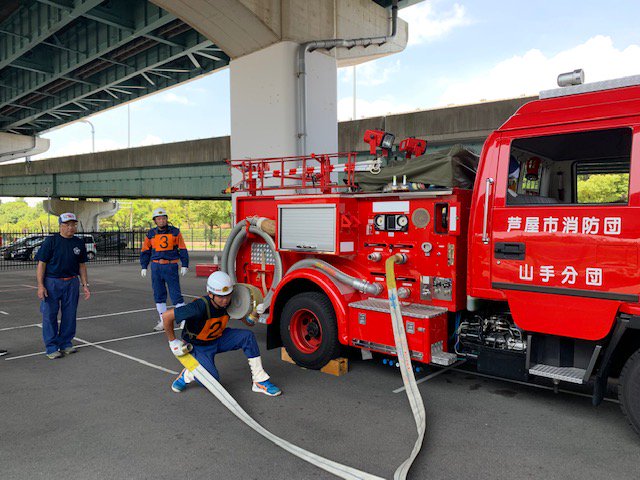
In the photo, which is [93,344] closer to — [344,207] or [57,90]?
[344,207]

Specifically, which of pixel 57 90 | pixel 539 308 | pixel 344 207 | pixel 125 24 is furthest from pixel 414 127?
pixel 57 90

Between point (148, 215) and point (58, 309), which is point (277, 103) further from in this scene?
point (148, 215)

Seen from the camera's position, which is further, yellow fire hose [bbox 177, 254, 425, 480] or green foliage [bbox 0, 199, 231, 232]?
green foliage [bbox 0, 199, 231, 232]

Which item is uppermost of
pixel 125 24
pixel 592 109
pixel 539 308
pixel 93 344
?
pixel 125 24

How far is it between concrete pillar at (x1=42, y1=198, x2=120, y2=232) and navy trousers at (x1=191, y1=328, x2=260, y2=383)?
133ft

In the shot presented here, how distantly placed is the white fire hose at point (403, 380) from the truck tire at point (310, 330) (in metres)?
0.39

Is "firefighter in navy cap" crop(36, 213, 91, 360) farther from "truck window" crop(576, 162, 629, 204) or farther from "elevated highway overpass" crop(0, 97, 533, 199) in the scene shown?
"elevated highway overpass" crop(0, 97, 533, 199)

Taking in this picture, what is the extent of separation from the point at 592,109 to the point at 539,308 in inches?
66.9

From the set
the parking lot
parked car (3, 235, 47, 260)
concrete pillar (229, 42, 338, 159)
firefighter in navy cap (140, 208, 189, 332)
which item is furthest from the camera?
parked car (3, 235, 47, 260)

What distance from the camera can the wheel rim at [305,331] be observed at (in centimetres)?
592

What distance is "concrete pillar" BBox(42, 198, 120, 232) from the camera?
4082 cm

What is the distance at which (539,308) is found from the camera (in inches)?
169

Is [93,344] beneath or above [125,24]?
beneath

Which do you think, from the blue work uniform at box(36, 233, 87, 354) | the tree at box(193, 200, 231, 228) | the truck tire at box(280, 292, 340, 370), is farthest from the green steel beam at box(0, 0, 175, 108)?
the tree at box(193, 200, 231, 228)
